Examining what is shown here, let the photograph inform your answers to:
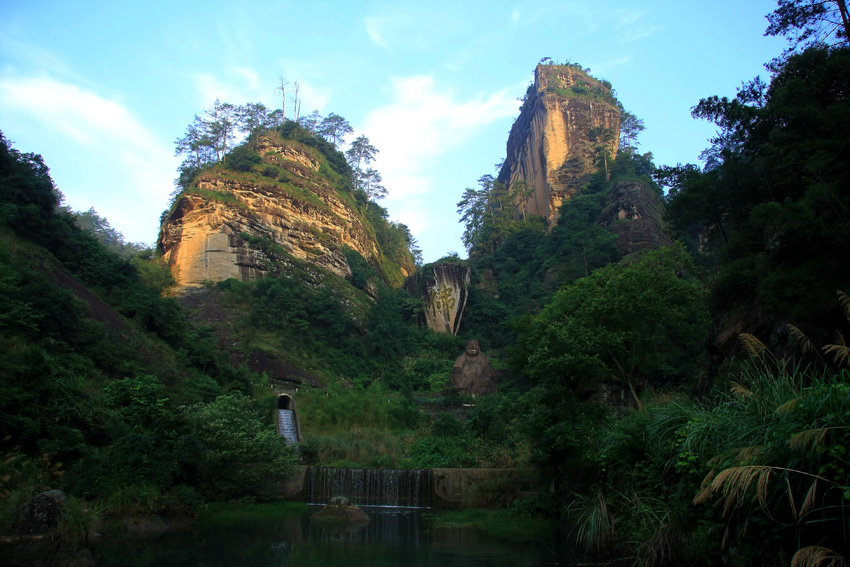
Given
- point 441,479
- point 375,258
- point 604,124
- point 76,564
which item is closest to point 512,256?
point 375,258

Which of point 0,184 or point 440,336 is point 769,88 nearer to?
point 0,184

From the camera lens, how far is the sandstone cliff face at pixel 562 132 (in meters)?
56.5

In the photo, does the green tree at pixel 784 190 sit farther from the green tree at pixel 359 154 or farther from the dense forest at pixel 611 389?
the green tree at pixel 359 154

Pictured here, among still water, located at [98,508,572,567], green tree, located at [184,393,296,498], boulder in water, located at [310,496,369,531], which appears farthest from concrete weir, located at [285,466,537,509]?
still water, located at [98,508,572,567]

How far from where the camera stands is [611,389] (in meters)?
18.6

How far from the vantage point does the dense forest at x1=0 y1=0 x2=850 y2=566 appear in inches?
275

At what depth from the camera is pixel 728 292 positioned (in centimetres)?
1452

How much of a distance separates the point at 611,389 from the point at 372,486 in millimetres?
8673

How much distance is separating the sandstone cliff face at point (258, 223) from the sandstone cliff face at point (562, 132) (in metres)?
19.0

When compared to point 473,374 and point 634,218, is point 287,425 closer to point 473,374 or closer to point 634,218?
point 473,374

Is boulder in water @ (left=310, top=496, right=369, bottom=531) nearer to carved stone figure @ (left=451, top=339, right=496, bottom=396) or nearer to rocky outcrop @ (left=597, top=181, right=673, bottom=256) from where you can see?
carved stone figure @ (left=451, top=339, right=496, bottom=396)

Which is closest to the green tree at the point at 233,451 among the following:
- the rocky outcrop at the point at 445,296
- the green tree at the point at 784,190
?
the green tree at the point at 784,190

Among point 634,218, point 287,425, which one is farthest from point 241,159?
point 634,218

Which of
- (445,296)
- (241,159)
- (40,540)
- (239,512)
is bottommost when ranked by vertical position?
(239,512)
